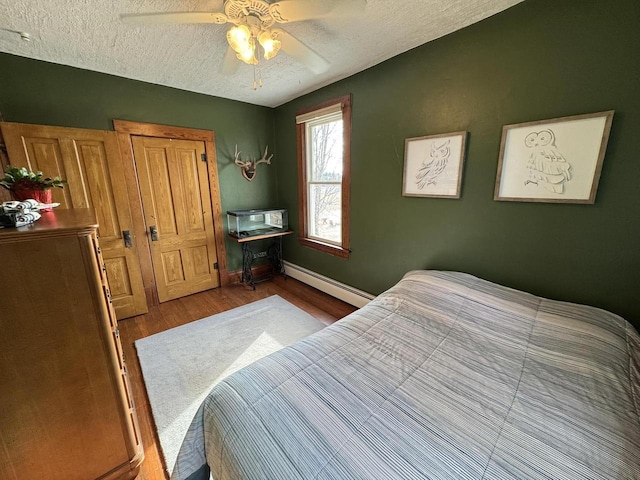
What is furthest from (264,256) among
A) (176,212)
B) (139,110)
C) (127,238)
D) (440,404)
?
(440,404)

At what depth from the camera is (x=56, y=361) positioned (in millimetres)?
1037

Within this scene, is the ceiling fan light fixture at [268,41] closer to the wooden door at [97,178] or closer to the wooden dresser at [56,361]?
the wooden dresser at [56,361]

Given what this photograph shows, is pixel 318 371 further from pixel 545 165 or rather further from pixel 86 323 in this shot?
pixel 545 165

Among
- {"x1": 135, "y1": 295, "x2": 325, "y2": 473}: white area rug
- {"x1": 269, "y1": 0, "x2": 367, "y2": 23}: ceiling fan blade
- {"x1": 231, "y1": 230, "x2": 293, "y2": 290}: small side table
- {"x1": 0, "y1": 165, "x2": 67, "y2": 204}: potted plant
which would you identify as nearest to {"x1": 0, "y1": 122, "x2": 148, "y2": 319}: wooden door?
{"x1": 135, "y1": 295, "x2": 325, "y2": 473}: white area rug

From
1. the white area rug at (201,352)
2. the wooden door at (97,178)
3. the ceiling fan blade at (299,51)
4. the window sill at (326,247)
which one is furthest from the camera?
the window sill at (326,247)

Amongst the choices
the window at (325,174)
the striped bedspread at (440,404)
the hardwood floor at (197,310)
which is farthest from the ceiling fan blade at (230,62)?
the hardwood floor at (197,310)

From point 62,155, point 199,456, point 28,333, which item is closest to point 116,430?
point 199,456

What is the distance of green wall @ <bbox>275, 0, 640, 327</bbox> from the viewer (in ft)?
4.38

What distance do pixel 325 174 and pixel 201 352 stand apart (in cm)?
238

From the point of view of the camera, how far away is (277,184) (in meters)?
3.89

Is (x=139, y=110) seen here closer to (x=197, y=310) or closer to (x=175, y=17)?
(x=175, y=17)

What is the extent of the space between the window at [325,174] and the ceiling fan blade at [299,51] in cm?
98

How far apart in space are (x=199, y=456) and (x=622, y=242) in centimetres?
242

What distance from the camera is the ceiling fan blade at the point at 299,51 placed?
4.64ft
